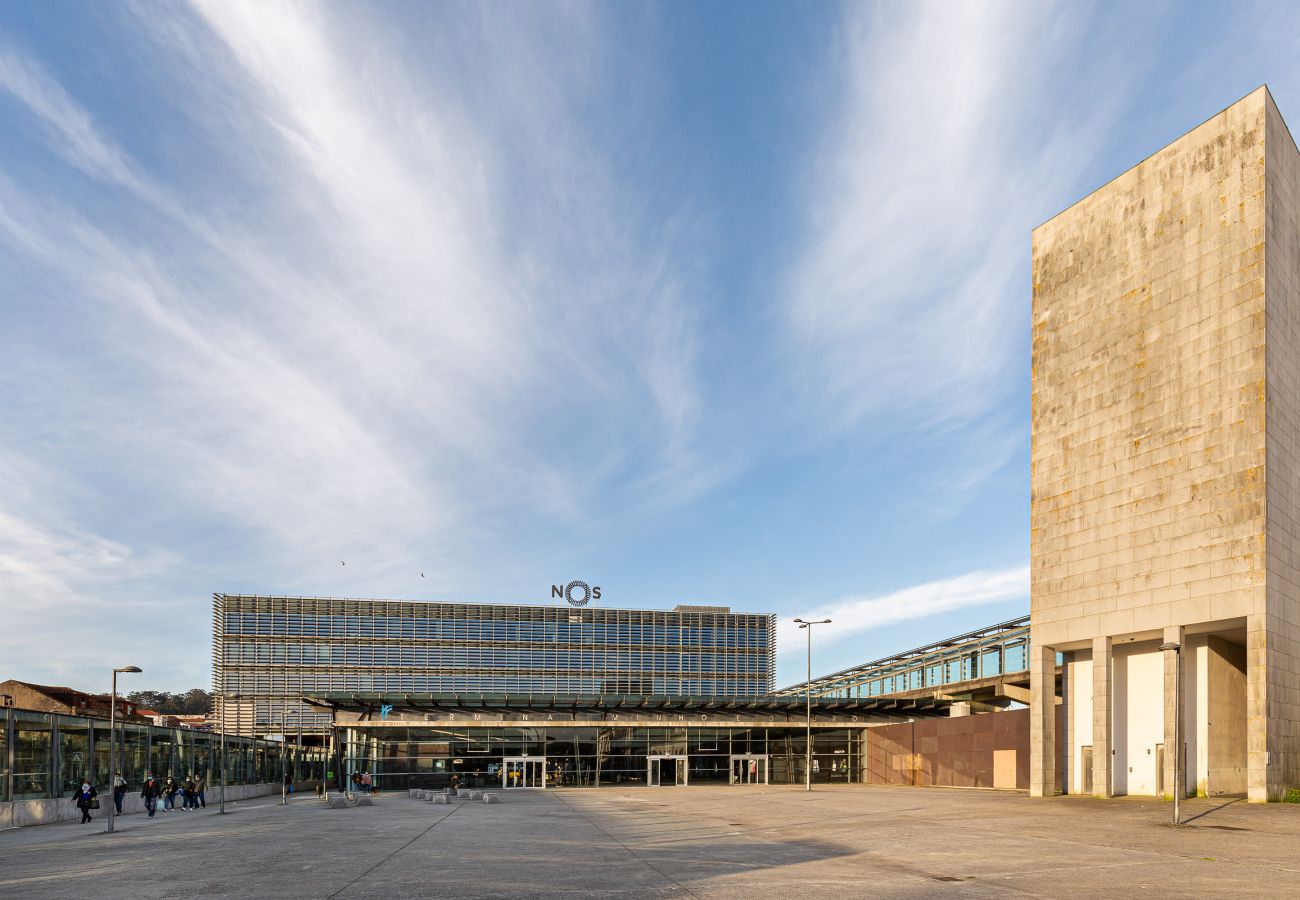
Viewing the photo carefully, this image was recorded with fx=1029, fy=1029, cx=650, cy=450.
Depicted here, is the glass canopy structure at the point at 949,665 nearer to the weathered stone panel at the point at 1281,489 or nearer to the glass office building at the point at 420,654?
the weathered stone panel at the point at 1281,489

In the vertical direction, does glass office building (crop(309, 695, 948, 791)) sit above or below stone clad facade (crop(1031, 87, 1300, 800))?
below

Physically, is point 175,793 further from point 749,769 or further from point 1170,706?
point 1170,706

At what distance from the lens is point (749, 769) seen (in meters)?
78.7

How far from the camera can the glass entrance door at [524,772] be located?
245 feet

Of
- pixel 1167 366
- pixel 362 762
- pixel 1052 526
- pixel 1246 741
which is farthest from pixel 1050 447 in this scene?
pixel 362 762

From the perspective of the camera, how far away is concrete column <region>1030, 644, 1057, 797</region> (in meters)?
50.4

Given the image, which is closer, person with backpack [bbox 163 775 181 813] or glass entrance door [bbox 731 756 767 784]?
person with backpack [bbox 163 775 181 813]

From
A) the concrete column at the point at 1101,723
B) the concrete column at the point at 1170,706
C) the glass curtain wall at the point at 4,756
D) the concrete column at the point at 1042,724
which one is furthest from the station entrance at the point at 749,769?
the glass curtain wall at the point at 4,756

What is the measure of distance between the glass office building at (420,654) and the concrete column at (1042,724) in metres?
87.4

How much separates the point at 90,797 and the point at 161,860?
23.9m

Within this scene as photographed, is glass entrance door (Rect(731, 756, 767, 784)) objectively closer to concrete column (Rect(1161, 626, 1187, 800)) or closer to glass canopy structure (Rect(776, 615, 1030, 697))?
glass canopy structure (Rect(776, 615, 1030, 697))

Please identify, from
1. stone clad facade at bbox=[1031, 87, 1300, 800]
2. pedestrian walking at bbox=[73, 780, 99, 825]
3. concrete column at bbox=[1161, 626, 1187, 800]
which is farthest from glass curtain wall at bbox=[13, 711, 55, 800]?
concrete column at bbox=[1161, 626, 1187, 800]

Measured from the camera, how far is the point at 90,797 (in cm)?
4250

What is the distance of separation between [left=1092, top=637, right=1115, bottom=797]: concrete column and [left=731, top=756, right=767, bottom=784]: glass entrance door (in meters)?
33.8
